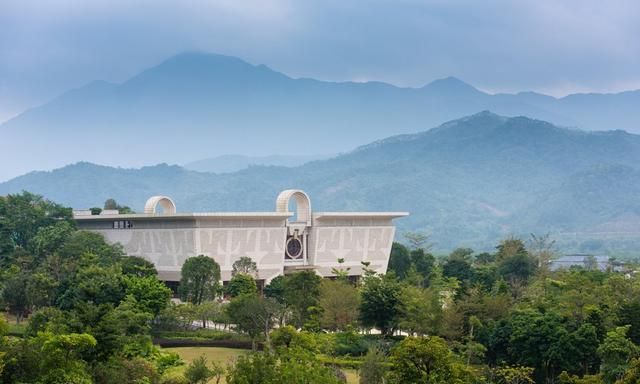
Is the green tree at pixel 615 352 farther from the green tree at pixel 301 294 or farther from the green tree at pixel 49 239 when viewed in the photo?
the green tree at pixel 49 239

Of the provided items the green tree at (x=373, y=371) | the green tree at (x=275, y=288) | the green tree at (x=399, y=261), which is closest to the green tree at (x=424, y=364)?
the green tree at (x=373, y=371)

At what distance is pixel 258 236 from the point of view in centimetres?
5391

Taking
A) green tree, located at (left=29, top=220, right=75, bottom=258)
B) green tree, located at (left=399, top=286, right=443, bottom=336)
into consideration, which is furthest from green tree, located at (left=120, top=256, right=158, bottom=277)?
green tree, located at (left=399, top=286, right=443, bottom=336)

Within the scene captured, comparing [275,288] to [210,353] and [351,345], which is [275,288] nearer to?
[210,353]

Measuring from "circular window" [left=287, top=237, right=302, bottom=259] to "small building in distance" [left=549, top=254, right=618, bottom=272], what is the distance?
56.2 ft

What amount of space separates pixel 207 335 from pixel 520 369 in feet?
47.4

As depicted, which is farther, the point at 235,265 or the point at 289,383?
the point at 235,265

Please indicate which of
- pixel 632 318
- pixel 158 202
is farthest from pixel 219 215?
pixel 632 318

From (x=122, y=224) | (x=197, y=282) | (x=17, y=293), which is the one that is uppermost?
(x=122, y=224)

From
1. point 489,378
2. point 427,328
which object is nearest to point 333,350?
point 427,328

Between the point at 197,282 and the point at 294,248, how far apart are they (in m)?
9.41

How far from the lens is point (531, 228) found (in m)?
197

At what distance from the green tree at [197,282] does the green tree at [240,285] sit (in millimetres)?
926

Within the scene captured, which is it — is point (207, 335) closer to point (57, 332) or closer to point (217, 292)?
point (217, 292)
